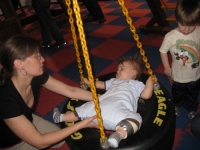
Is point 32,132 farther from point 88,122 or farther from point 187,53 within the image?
point 187,53

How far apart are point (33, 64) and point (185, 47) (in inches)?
54.0

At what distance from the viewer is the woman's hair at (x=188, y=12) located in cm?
156

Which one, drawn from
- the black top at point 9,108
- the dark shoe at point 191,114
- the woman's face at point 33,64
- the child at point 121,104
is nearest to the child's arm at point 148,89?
the child at point 121,104

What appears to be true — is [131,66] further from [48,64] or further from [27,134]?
[48,64]

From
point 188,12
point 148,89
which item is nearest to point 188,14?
point 188,12

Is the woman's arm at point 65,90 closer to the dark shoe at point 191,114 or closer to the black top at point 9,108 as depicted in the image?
the black top at point 9,108

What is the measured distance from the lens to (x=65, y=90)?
1.85 metres

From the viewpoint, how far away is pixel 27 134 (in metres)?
1.33

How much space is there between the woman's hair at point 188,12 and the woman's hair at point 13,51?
1244 millimetres

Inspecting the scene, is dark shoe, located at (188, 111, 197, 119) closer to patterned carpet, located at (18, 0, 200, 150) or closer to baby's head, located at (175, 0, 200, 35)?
patterned carpet, located at (18, 0, 200, 150)

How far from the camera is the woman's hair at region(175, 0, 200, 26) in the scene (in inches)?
61.4

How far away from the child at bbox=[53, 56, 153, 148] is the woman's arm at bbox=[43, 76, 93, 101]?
156 millimetres

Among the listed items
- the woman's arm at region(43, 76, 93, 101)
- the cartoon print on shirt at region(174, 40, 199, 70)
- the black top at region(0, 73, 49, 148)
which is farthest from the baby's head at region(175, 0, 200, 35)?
the black top at region(0, 73, 49, 148)

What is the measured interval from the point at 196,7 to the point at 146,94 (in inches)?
34.1
